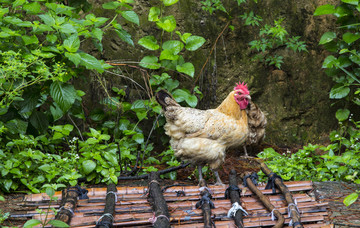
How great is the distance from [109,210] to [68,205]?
31 cm

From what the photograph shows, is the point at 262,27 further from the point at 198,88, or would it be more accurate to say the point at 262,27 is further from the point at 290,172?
the point at 290,172

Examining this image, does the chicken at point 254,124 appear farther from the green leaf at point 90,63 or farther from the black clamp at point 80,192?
the black clamp at point 80,192

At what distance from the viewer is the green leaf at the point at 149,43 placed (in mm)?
5300

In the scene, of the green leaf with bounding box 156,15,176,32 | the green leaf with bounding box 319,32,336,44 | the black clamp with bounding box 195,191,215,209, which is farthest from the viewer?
the green leaf with bounding box 319,32,336,44

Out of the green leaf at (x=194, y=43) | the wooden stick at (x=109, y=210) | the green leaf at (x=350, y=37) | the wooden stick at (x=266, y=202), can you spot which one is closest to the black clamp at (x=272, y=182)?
the wooden stick at (x=266, y=202)

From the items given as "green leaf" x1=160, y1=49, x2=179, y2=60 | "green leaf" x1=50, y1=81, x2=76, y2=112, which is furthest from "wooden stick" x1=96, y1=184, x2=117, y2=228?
"green leaf" x1=160, y1=49, x2=179, y2=60

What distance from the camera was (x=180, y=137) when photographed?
14.4 feet

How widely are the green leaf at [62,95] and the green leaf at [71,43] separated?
0.39 meters

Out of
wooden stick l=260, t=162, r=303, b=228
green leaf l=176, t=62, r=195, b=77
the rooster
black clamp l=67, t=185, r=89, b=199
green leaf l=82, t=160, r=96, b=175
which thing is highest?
green leaf l=176, t=62, r=195, b=77

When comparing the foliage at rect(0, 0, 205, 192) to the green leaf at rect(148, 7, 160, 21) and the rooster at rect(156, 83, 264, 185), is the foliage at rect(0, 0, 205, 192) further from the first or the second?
the rooster at rect(156, 83, 264, 185)

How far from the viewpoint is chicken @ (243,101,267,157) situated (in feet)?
17.6

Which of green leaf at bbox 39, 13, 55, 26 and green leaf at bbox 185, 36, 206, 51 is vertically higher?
green leaf at bbox 185, 36, 206, 51

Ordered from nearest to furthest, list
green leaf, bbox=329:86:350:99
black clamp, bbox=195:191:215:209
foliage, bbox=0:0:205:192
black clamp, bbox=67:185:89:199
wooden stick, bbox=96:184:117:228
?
wooden stick, bbox=96:184:117:228 < black clamp, bbox=195:191:215:209 < black clamp, bbox=67:185:89:199 < foliage, bbox=0:0:205:192 < green leaf, bbox=329:86:350:99

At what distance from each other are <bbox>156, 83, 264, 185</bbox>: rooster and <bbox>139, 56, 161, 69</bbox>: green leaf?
988mm
